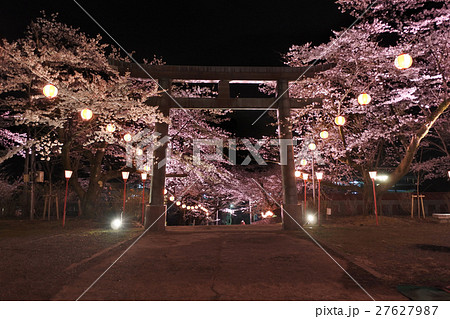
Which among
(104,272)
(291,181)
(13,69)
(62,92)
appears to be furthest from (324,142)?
(13,69)

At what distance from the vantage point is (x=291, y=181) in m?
13.9

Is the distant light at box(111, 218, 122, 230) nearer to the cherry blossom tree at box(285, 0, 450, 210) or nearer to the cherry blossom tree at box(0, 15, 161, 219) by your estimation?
the cherry blossom tree at box(0, 15, 161, 219)

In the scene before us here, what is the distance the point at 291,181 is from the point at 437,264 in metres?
7.85

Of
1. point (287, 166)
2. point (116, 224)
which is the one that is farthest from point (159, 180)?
point (287, 166)

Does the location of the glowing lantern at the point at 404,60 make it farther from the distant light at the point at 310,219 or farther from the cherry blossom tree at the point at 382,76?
the distant light at the point at 310,219

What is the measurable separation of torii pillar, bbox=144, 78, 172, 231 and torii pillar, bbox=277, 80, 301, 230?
542cm

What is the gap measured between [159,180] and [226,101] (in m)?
4.85

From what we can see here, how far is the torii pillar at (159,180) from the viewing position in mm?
13281

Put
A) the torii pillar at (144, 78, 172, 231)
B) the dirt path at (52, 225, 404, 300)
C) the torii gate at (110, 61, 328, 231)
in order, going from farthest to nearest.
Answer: the torii gate at (110, 61, 328, 231), the torii pillar at (144, 78, 172, 231), the dirt path at (52, 225, 404, 300)

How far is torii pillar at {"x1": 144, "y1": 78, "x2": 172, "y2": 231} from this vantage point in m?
13.3

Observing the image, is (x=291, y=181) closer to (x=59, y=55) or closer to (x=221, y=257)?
(x=221, y=257)

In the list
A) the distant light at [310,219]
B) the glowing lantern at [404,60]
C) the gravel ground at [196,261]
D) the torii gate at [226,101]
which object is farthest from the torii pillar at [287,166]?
the glowing lantern at [404,60]

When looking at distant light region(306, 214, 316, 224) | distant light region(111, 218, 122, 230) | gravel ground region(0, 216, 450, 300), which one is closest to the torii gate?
distant light region(111, 218, 122, 230)

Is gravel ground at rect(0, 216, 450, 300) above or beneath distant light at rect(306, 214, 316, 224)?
beneath
